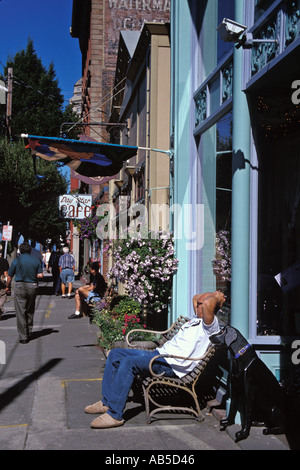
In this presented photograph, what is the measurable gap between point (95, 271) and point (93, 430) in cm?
800

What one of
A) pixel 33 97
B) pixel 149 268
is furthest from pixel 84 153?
pixel 33 97

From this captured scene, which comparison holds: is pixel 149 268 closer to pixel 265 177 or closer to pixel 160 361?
pixel 160 361

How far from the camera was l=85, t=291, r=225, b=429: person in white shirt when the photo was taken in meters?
5.51

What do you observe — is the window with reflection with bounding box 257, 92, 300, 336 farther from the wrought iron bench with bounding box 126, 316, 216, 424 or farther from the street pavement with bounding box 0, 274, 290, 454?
the street pavement with bounding box 0, 274, 290, 454

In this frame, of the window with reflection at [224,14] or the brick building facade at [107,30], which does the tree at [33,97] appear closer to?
the brick building facade at [107,30]

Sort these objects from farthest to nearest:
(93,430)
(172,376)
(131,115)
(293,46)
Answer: (131,115) < (172,376) < (93,430) < (293,46)

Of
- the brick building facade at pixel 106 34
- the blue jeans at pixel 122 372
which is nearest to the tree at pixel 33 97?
the brick building facade at pixel 106 34

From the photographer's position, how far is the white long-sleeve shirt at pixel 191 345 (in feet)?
19.0

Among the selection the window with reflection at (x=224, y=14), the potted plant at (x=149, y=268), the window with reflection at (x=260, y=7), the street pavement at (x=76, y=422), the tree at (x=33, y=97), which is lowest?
the street pavement at (x=76, y=422)

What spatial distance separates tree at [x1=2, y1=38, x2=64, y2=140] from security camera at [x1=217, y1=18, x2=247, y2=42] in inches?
1131

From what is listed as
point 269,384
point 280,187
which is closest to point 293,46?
point 280,187

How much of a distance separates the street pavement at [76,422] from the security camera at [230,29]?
3.82 metres

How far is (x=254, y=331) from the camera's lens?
18.6 feet

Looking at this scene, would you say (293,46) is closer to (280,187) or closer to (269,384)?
(280,187)
